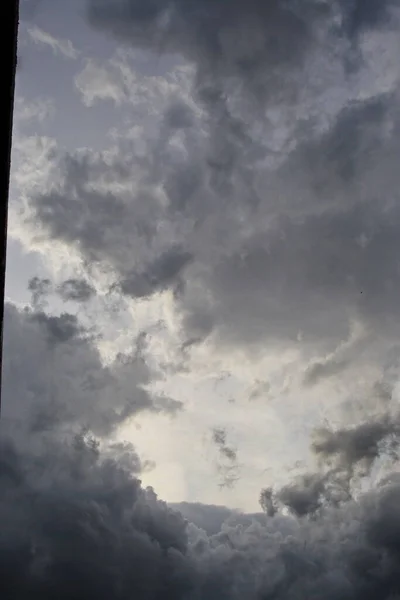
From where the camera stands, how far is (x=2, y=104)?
14.8 m

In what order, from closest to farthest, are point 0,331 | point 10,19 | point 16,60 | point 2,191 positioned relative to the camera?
point 10,19, point 16,60, point 2,191, point 0,331

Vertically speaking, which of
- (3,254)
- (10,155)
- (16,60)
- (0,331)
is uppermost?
(16,60)

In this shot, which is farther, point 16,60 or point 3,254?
point 3,254

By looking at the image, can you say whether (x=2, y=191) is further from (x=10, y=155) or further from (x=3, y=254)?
(x=3, y=254)

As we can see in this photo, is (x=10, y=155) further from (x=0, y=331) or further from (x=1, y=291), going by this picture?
(x=0, y=331)

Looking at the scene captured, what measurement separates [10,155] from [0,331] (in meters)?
7.34

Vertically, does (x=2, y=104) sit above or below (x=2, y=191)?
above

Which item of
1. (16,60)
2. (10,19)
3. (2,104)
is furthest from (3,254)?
(10,19)

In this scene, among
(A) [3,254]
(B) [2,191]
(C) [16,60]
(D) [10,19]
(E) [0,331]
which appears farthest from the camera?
(E) [0,331]

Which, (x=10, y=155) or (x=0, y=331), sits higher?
(x=10, y=155)

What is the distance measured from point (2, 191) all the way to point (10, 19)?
5196 mm

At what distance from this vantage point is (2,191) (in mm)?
15992

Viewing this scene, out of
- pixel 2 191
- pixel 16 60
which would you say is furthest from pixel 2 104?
pixel 2 191

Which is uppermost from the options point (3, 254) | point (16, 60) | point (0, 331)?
point (16, 60)
